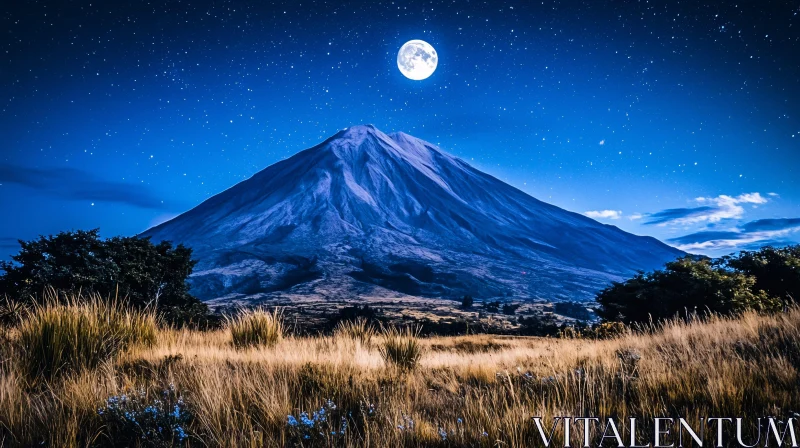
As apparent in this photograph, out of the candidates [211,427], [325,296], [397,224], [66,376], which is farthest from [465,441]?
[397,224]

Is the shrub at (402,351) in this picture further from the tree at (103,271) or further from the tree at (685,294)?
the tree at (685,294)

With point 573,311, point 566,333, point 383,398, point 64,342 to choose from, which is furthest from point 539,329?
point 573,311

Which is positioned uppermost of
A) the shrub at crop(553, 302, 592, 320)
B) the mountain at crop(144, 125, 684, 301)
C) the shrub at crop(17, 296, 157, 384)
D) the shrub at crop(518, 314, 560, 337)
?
the mountain at crop(144, 125, 684, 301)

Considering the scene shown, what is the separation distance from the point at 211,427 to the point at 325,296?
85317 mm

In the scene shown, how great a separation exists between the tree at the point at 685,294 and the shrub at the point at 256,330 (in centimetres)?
1190

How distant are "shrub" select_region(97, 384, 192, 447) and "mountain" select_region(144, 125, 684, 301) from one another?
85.1 metres

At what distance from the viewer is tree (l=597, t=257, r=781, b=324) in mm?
13414

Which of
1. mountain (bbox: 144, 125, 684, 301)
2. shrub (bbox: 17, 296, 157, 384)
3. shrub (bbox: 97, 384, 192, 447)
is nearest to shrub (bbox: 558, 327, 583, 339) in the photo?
shrub (bbox: 97, 384, 192, 447)

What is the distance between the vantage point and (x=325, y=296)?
279 feet

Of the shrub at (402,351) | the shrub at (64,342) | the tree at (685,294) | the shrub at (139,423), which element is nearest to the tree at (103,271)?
the shrub at (64,342)

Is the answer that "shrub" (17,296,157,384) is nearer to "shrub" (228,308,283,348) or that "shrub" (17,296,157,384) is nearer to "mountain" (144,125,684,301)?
"shrub" (228,308,283,348)

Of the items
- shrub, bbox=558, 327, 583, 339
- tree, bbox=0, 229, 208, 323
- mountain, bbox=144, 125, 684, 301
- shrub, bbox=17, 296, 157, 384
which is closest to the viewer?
shrub, bbox=17, 296, 157, 384

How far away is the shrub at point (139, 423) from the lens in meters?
2.51

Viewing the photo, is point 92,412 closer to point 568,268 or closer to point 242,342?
point 242,342
